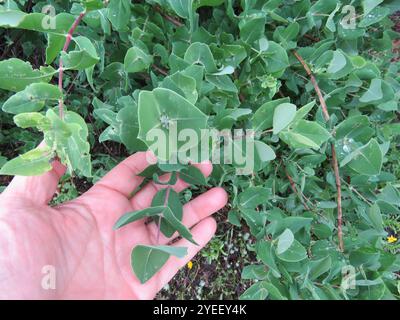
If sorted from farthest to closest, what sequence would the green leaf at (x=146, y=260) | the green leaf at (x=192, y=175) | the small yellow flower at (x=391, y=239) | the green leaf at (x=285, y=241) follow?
the small yellow flower at (x=391, y=239) → the green leaf at (x=192, y=175) → the green leaf at (x=285, y=241) → the green leaf at (x=146, y=260)

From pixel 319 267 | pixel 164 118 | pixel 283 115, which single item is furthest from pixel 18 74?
pixel 319 267

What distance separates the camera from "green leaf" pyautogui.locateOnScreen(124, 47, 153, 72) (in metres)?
0.88

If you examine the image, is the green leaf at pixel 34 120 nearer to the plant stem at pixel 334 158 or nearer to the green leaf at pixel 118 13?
the green leaf at pixel 118 13

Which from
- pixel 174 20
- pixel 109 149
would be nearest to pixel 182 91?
pixel 174 20

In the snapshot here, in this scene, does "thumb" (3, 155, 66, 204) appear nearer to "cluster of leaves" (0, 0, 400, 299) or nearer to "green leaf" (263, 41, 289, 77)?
"cluster of leaves" (0, 0, 400, 299)

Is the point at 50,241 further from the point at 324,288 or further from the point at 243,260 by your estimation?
the point at 243,260

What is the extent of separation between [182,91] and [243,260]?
1.02 meters

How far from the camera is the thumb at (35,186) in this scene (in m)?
0.98

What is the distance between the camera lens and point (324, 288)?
89cm

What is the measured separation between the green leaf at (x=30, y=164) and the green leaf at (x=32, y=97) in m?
0.09

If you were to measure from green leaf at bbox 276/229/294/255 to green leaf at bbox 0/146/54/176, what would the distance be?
48cm

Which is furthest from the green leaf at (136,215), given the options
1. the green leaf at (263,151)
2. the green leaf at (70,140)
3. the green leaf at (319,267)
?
the green leaf at (319,267)

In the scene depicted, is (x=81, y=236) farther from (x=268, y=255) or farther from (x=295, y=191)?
(x=295, y=191)
